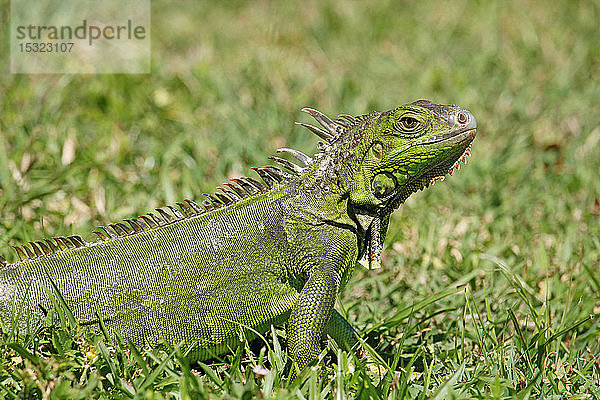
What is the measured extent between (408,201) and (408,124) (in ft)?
8.38

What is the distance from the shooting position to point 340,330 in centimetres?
429

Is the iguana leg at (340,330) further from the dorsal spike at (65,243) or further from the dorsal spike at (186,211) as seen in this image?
the dorsal spike at (65,243)

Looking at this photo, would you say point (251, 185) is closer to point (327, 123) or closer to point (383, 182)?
point (327, 123)

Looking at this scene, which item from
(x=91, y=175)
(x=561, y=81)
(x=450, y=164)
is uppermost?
(x=450, y=164)

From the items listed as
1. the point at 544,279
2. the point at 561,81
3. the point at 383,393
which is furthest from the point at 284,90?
the point at 383,393

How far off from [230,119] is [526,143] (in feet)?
9.66

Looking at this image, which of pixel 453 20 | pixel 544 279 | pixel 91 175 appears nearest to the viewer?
pixel 544 279

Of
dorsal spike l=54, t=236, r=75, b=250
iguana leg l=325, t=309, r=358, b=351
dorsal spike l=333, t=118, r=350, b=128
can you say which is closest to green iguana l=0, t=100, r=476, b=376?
dorsal spike l=54, t=236, r=75, b=250

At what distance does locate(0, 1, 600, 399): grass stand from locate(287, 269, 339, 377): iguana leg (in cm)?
13

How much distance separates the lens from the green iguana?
12.6ft

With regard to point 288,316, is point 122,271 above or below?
above

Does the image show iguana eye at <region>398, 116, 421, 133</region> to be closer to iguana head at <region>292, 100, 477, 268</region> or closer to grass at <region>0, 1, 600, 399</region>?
iguana head at <region>292, 100, 477, 268</region>

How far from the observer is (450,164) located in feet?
13.4

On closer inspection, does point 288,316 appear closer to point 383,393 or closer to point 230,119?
point 383,393
